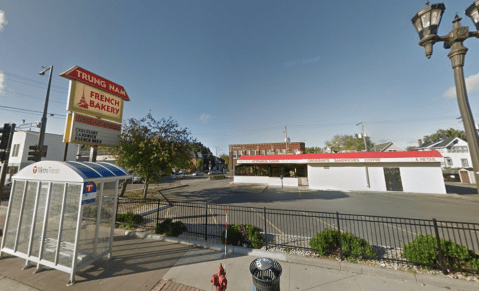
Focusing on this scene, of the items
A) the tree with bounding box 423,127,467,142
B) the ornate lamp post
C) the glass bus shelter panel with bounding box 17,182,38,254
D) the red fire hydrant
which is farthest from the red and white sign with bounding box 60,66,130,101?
the tree with bounding box 423,127,467,142

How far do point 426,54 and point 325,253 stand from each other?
6.29m

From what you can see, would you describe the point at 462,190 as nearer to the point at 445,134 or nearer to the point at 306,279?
the point at 306,279

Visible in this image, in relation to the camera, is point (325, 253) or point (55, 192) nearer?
point (55, 192)

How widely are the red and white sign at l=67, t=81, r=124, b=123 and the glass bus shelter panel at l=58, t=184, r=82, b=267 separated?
23.7 feet

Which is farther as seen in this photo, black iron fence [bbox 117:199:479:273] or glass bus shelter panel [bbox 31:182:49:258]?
glass bus shelter panel [bbox 31:182:49:258]

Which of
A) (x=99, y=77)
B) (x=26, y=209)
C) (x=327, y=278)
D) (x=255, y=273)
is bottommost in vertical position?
(x=327, y=278)

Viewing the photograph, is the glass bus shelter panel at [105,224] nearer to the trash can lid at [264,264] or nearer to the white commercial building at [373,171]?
the trash can lid at [264,264]

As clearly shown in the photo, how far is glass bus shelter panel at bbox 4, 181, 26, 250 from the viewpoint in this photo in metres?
6.10

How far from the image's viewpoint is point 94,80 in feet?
36.8

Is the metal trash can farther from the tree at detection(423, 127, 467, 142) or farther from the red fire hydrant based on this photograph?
the tree at detection(423, 127, 467, 142)

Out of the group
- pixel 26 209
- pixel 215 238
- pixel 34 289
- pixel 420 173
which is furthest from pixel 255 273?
pixel 420 173

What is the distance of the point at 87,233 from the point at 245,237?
557cm

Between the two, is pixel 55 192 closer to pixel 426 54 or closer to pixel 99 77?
pixel 99 77

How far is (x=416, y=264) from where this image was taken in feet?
17.6
